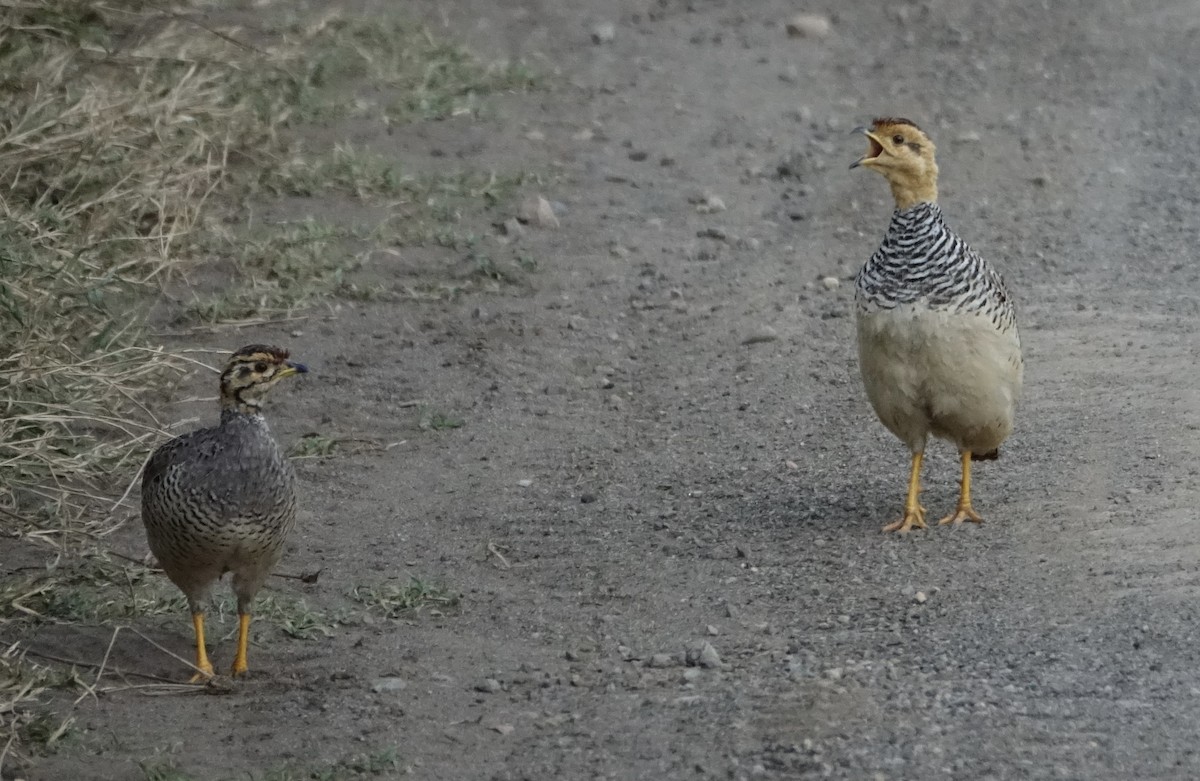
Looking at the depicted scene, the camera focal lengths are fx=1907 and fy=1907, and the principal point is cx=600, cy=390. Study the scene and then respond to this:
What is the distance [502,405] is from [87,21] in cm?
390

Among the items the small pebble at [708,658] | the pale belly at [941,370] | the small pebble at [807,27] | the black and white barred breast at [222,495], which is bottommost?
the small pebble at [807,27]

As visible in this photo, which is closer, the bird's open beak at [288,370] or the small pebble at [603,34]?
the bird's open beak at [288,370]

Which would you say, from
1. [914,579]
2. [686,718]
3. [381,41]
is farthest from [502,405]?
[381,41]

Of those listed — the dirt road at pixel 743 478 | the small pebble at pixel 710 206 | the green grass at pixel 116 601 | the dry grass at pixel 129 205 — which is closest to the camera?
the dirt road at pixel 743 478

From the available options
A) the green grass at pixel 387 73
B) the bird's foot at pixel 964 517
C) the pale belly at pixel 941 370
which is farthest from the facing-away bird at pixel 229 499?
the green grass at pixel 387 73

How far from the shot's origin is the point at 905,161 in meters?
6.34

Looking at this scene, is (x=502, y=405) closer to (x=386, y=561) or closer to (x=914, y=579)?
(x=386, y=561)

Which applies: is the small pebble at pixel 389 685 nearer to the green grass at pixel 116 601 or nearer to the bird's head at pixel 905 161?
the green grass at pixel 116 601

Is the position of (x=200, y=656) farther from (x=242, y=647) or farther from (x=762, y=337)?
(x=762, y=337)

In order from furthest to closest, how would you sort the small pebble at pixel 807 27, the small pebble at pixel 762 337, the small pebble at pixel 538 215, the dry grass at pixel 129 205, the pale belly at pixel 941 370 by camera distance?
the small pebble at pixel 807 27
the small pebble at pixel 538 215
the small pebble at pixel 762 337
the dry grass at pixel 129 205
the pale belly at pixel 941 370

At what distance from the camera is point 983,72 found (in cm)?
1223

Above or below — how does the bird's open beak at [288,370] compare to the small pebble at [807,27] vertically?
above

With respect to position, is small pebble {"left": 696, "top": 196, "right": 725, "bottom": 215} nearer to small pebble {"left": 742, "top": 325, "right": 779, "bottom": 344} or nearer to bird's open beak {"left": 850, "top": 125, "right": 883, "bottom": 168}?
small pebble {"left": 742, "top": 325, "right": 779, "bottom": 344}

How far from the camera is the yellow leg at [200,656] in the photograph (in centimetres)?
556
